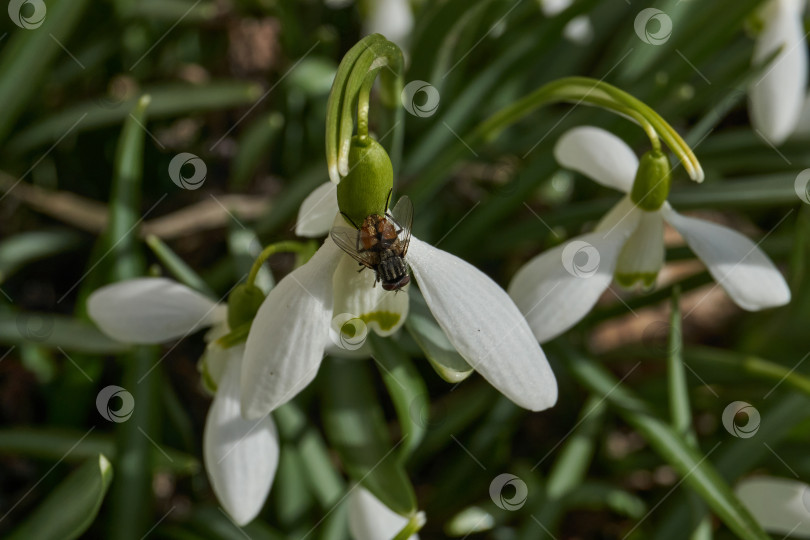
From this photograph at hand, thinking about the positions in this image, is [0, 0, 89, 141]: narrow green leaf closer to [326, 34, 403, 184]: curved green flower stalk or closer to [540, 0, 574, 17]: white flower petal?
[326, 34, 403, 184]: curved green flower stalk

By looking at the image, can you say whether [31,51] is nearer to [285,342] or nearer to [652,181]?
[285,342]

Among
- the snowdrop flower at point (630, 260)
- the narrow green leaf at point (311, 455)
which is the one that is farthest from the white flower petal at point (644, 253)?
the narrow green leaf at point (311, 455)

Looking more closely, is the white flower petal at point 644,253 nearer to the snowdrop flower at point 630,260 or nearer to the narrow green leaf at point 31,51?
the snowdrop flower at point 630,260

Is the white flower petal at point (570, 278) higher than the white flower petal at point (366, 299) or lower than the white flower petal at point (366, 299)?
lower

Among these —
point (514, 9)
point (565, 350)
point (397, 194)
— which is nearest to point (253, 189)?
point (397, 194)

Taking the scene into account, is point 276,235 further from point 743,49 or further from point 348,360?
point 743,49

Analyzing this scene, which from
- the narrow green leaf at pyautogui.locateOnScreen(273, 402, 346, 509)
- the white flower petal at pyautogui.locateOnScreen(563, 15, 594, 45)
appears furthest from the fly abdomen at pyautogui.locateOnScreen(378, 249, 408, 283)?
the white flower petal at pyautogui.locateOnScreen(563, 15, 594, 45)

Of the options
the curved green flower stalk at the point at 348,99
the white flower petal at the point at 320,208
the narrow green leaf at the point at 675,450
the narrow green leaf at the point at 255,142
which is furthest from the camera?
the narrow green leaf at the point at 255,142
